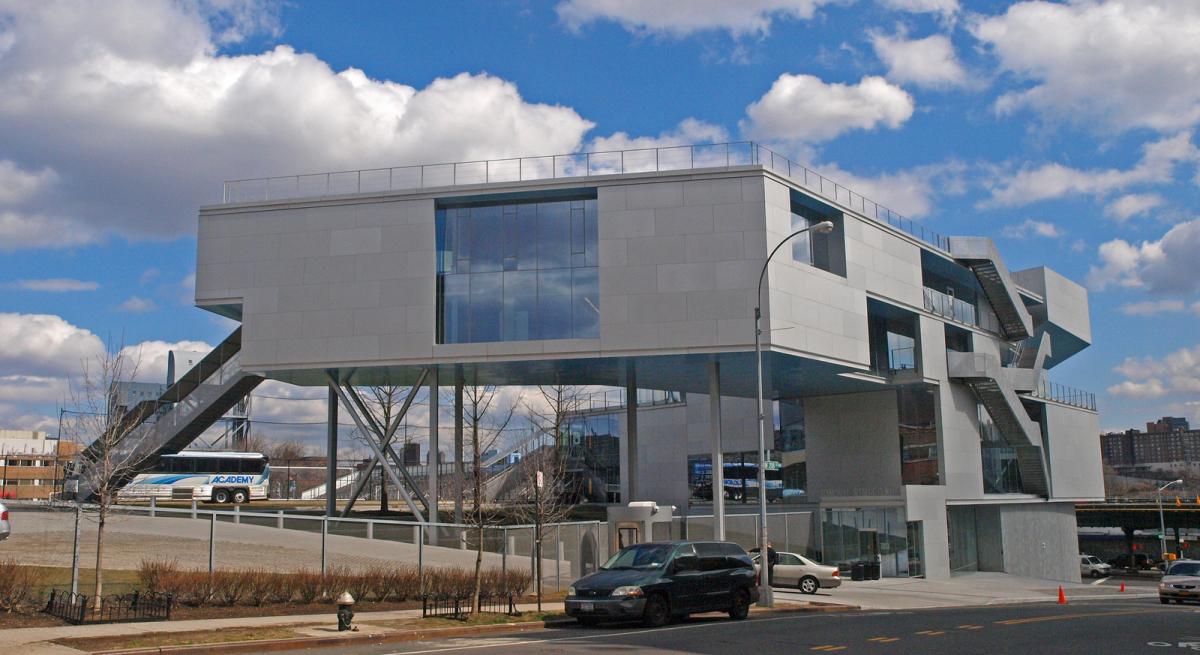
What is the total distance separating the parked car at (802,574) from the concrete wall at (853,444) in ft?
51.3

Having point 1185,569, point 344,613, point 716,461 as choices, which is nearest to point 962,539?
point 1185,569

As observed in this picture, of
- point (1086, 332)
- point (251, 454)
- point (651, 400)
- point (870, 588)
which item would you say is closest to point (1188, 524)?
point (1086, 332)

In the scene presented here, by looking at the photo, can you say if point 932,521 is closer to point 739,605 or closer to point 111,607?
point 739,605

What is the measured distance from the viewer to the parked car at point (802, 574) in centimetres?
3516

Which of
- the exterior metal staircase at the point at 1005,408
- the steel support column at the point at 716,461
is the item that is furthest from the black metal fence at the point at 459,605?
the exterior metal staircase at the point at 1005,408

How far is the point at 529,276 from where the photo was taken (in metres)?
40.9

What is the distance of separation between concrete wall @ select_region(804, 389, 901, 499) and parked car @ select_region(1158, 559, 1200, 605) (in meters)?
15.8

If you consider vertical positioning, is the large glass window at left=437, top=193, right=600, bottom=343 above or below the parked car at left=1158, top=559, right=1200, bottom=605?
above

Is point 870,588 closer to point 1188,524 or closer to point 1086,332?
point 1086,332

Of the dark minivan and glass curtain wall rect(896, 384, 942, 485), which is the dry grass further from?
glass curtain wall rect(896, 384, 942, 485)

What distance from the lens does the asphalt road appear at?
56.2 feet

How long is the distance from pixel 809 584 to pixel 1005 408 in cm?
2527

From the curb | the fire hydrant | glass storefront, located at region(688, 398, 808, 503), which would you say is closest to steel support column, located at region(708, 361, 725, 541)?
glass storefront, located at region(688, 398, 808, 503)

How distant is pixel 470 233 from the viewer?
41500 mm
